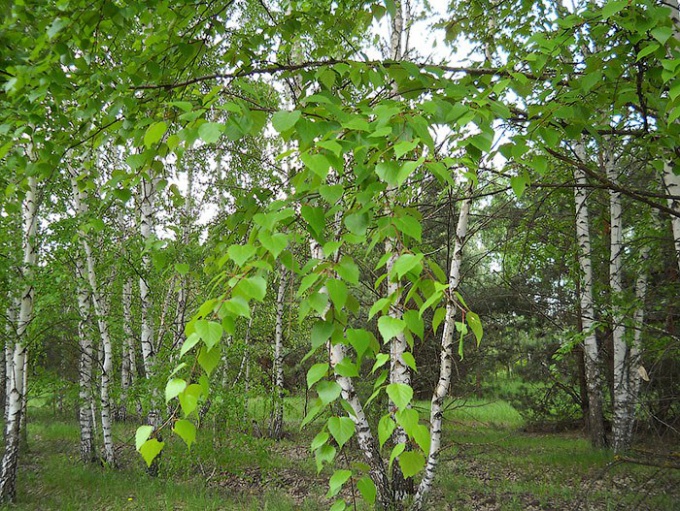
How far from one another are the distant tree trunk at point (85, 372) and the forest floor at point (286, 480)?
1.19 feet

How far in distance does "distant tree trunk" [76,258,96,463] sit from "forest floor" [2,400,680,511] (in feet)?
1.19

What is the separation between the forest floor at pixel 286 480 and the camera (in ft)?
18.9

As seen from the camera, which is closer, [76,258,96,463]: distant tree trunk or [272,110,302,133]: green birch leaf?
[272,110,302,133]: green birch leaf

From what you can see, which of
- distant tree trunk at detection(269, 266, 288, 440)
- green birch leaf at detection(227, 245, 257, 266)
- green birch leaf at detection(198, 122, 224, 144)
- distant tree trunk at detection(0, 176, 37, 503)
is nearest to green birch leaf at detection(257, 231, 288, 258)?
green birch leaf at detection(227, 245, 257, 266)

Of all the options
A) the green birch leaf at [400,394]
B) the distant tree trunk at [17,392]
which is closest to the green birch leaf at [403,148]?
the green birch leaf at [400,394]

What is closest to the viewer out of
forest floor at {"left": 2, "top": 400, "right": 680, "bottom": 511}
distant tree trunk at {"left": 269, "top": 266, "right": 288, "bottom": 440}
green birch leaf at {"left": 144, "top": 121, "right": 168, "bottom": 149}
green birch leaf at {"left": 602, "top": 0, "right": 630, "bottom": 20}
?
green birch leaf at {"left": 144, "top": 121, "right": 168, "bottom": 149}

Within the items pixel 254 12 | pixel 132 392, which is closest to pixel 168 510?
pixel 132 392

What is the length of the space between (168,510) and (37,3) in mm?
5736

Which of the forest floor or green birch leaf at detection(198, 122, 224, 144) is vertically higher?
green birch leaf at detection(198, 122, 224, 144)

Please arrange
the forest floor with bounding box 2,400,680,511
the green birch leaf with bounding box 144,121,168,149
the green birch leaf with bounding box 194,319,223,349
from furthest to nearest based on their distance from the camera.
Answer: the forest floor with bounding box 2,400,680,511 → the green birch leaf with bounding box 144,121,168,149 → the green birch leaf with bounding box 194,319,223,349

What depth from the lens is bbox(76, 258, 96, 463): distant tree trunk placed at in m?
7.40

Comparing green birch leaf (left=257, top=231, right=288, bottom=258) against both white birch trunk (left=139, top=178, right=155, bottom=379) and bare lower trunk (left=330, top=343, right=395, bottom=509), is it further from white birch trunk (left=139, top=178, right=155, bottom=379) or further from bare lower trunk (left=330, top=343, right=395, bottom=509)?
white birch trunk (left=139, top=178, right=155, bottom=379)

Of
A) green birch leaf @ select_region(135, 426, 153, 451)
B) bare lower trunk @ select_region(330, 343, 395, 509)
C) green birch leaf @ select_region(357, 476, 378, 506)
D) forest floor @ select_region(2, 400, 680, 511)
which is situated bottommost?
forest floor @ select_region(2, 400, 680, 511)

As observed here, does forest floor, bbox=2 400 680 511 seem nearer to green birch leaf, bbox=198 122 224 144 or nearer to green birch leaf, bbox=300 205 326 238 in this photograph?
green birch leaf, bbox=300 205 326 238
